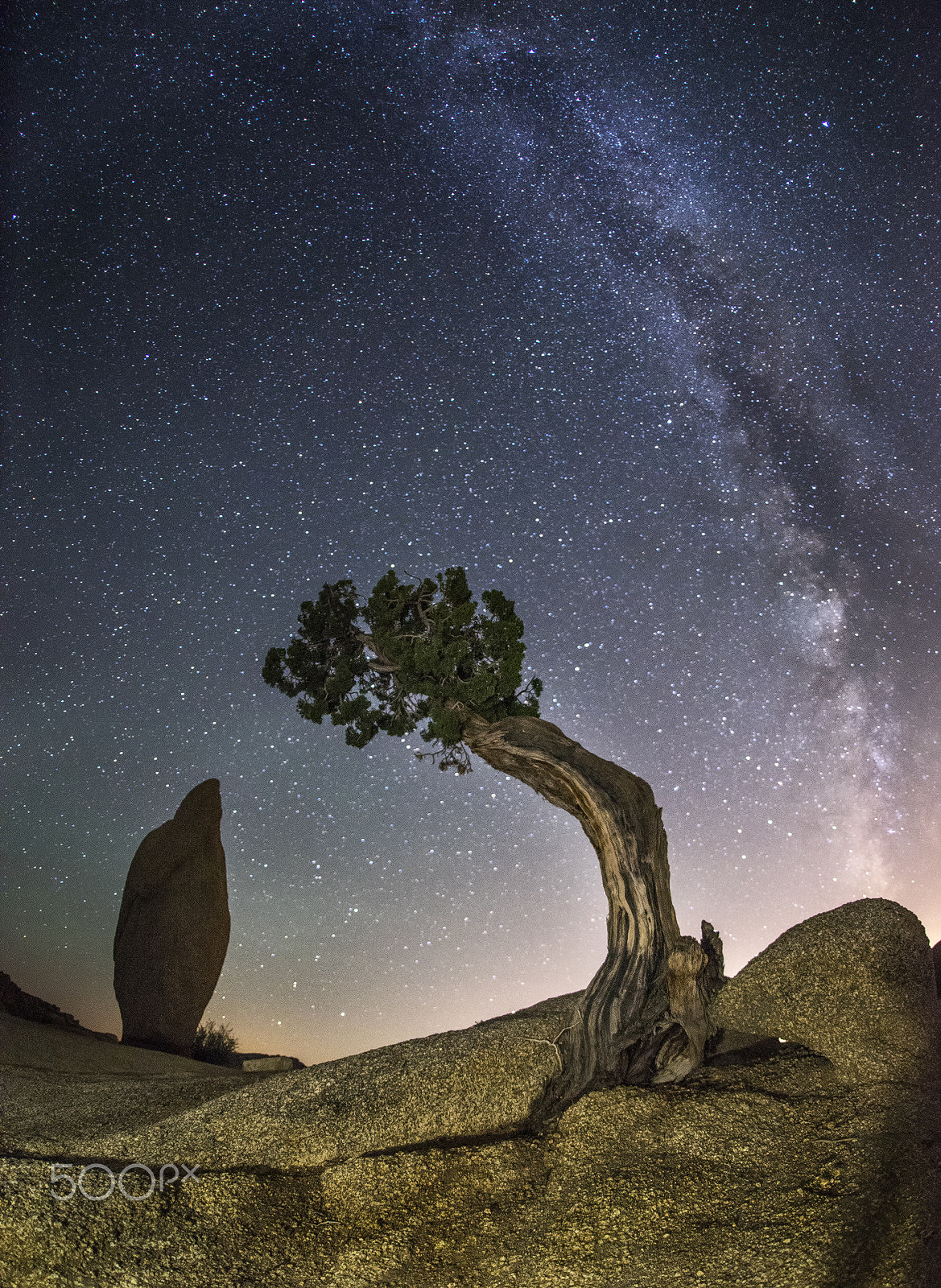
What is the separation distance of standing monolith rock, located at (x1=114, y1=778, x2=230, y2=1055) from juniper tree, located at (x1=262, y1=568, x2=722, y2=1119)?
8.73 meters

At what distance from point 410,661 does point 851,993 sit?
7752mm

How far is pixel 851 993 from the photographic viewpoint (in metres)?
8.74

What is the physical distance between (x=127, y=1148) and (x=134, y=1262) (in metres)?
1.95

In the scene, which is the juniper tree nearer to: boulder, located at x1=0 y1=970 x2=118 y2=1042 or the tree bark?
the tree bark

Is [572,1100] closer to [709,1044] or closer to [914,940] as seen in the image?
[709,1044]

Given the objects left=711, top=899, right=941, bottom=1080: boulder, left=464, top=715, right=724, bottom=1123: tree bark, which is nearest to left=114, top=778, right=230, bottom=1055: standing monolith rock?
left=464, top=715, right=724, bottom=1123: tree bark

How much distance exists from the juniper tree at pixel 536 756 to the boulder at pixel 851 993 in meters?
0.69

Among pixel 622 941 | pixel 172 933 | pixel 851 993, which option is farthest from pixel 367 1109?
pixel 172 933

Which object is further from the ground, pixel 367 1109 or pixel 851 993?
pixel 851 993

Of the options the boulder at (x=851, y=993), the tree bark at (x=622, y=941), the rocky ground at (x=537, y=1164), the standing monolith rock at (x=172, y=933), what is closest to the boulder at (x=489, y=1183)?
the rocky ground at (x=537, y=1164)

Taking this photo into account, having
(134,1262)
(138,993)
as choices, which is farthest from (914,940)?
(138,993)

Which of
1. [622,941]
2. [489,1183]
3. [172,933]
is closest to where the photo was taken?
[489,1183]

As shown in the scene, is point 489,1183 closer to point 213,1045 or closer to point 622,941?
point 622,941

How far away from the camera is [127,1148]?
26.9ft
